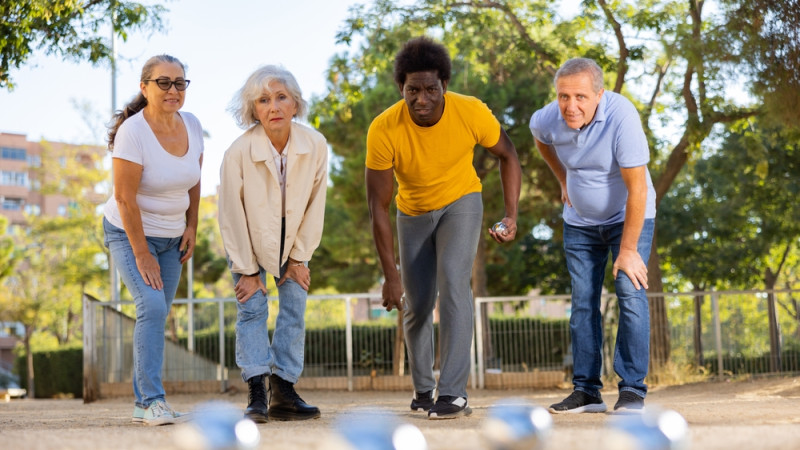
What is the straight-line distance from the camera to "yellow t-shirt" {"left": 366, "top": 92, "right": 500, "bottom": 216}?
5227 millimetres

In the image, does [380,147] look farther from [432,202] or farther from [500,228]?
[500,228]

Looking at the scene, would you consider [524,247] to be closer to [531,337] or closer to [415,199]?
[531,337]

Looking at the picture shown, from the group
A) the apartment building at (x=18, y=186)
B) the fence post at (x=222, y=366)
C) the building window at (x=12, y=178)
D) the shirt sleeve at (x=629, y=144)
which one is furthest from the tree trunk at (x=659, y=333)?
the building window at (x=12, y=178)

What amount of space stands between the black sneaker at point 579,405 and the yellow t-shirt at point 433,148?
4.39 feet

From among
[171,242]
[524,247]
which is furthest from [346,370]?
[524,247]

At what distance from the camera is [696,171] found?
26.0m

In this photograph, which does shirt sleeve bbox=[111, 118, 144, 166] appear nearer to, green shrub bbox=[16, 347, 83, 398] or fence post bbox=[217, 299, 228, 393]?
fence post bbox=[217, 299, 228, 393]

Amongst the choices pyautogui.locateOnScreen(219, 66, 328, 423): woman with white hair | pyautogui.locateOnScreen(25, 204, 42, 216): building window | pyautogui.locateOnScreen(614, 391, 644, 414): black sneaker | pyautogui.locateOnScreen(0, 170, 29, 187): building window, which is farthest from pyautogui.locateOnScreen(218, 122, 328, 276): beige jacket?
pyautogui.locateOnScreen(0, 170, 29, 187): building window

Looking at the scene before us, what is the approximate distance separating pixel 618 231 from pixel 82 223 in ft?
86.1

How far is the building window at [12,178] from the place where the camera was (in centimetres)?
7600

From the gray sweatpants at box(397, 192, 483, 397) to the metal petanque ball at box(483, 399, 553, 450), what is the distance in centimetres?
199

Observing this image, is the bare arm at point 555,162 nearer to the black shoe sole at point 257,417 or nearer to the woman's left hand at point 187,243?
the woman's left hand at point 187,243

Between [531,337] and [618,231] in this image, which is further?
[531,337]

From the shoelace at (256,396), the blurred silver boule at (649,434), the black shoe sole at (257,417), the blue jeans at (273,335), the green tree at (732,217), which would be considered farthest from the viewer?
the green tree at (732,217)
